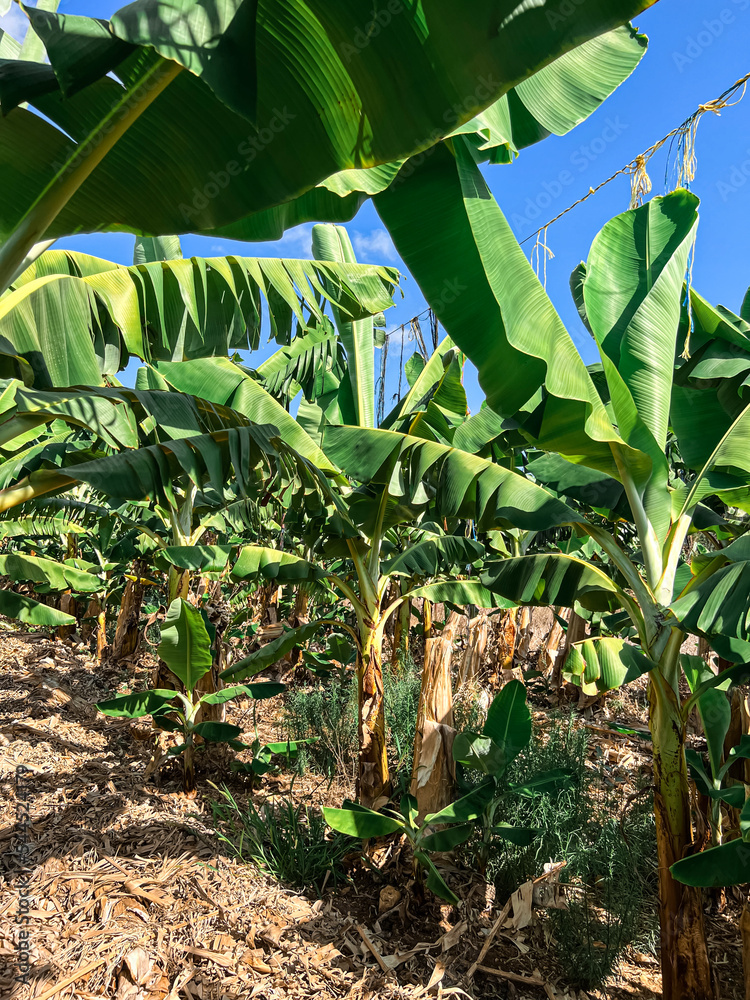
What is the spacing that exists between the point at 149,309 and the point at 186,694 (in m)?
3.50

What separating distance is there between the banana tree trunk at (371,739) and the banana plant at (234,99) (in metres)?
3.33

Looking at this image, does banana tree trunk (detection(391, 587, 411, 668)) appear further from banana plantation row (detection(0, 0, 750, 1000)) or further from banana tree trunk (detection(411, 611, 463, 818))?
banana plantation row (detection(0, 0, 750, 1000))

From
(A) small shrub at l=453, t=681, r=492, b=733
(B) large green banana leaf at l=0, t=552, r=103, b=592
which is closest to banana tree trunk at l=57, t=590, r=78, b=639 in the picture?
(B) large green banana leaf at l=0, t=552, r=103, b=592

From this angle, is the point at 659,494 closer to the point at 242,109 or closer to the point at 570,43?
the point at 570,43

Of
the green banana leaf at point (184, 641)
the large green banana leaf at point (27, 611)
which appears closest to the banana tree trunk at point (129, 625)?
the large green banana leaf at point (27, 611)

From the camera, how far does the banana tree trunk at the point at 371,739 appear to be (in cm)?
423

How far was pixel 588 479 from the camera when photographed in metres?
3.44

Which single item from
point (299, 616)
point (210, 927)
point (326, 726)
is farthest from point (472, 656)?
point (210, 927)

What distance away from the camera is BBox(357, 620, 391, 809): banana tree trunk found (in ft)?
13.9

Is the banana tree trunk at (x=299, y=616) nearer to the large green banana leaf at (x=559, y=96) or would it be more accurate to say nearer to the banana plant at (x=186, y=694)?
the banana plant at (x=186, y=694)

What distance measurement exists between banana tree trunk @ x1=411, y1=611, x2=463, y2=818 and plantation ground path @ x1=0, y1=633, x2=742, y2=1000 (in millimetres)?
455

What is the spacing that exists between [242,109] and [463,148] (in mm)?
1649

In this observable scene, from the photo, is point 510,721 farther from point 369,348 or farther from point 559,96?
point 559,96

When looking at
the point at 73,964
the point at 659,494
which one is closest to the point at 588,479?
the point at 659,494
